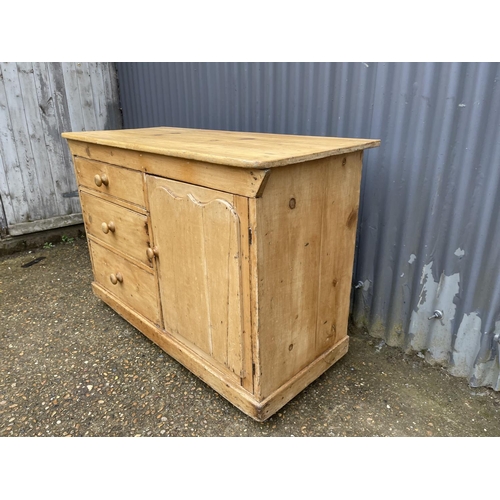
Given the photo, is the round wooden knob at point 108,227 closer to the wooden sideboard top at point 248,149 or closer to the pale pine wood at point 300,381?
the wooden sideboard top at point 248,149

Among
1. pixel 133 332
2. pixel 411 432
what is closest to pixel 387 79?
pixel 411 432

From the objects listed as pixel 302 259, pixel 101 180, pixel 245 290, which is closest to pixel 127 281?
pixel 101 180

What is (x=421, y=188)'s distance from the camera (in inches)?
71.0

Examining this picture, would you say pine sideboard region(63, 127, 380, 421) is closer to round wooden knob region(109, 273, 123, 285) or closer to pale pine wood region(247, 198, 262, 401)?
pale pine wood region(247, 198, 262, 401)

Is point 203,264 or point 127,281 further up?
point 203,264

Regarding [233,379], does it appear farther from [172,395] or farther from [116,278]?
[116,278]

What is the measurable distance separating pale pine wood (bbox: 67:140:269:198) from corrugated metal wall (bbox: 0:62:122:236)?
68.2 inches

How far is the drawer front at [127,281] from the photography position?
2.04 metres

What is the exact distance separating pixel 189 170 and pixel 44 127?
2631mm

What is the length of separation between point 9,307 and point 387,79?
8.66 feet

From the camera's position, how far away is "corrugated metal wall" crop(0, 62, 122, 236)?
10.9 feet

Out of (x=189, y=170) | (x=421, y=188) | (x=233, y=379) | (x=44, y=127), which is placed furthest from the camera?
(x=44, y=127)

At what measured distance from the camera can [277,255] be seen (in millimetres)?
1442

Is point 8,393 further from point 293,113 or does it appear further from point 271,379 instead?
point 293,113
